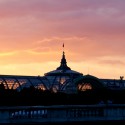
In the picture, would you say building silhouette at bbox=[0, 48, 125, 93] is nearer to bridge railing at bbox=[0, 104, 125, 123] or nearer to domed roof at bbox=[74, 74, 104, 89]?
domed roof at bbox=[74, 74, 104, 89]

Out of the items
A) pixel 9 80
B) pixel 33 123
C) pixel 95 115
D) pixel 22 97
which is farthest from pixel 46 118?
pixel 9 80

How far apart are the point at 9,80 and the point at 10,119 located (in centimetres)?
12256

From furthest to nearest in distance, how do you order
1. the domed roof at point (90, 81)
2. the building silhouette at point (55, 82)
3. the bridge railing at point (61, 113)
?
the building silhouette at point (55, 82) → the domed roof at point (90, 81) → the bridge railing at point (61, 113)

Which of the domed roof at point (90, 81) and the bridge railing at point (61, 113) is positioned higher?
the domed roof at point (90, 81)

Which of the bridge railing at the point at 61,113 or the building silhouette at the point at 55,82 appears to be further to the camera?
the building silhouette at the point at 55,82

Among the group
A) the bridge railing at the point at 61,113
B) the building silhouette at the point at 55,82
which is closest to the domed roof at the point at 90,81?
the building silhouette at the point at 55,82

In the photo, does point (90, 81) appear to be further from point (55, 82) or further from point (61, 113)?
point (61, 113)

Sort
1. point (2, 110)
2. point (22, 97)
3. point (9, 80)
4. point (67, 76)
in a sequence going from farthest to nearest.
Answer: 1. point (67, 76)
2. point (9, 80)
3. point (22, 97)
4. point (2, 110)

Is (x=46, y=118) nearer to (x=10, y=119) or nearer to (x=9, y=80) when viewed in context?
(x=10, y=119)

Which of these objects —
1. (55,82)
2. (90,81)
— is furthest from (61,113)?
(55,82)

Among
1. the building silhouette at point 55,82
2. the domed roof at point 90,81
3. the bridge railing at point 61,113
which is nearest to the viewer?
the bridge railing at point 61,113

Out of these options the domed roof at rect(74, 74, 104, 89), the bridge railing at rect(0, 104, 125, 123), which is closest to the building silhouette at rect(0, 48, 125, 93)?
the domed roof at rect(74, 74, 104, 89)

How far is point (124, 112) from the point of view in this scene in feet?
162

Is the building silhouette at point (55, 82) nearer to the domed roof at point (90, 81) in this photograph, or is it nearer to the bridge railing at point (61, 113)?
the domed roof at point (90, 81)
